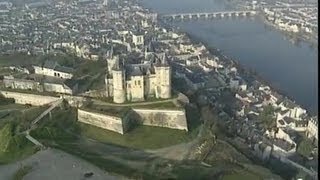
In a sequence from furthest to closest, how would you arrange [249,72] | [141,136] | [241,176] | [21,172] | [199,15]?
[199,15] < [249,72] < [141,136] < [241,176] < [21,172]

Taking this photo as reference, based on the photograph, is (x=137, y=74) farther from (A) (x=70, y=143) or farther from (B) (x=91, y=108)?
(A) (x=70, y=143)

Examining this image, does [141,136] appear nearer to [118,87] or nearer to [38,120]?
[118,87]

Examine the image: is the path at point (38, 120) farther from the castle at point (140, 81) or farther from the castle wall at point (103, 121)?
the castle at point (140, 81)

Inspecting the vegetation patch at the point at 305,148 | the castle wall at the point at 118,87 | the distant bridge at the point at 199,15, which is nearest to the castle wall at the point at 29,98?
the castle wall at the point at 118,87

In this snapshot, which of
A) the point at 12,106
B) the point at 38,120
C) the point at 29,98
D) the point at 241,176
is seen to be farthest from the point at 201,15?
the point at 241,176

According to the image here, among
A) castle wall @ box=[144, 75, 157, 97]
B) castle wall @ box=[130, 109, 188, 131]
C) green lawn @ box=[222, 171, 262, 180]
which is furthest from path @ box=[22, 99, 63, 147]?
green lawn @ box=[222, 171, 262, 180]

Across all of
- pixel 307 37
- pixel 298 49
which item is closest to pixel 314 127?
pixel 298 49

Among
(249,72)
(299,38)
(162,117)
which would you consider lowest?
(249,72)
